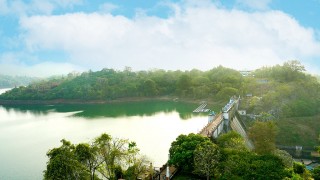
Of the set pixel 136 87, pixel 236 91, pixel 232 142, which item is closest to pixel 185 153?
pixel 232 142

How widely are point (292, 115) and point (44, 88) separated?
71.9 m

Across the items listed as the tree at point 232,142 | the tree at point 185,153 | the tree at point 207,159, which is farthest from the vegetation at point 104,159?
the tree at point 232,142

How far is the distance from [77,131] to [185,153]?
88.4 feet

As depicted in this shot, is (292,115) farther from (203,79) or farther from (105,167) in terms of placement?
(203,79)

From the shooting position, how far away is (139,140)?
123 feet

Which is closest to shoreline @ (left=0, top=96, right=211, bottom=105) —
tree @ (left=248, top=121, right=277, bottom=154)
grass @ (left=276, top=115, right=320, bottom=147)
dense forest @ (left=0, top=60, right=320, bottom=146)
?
dense forest @ (left=0, top=60, right=320, bottom=146)

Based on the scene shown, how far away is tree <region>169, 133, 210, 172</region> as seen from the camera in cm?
2133

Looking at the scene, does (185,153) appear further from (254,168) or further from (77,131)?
(77,131)

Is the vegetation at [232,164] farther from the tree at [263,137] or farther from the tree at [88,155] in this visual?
the tree at [88,155]

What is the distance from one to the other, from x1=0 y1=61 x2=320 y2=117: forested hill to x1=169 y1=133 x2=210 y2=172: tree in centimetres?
2645

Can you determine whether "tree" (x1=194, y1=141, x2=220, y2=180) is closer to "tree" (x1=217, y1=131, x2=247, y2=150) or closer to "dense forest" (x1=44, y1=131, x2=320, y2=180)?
"dense forest" (x1=44, y1=131, x2=320, y2=180)

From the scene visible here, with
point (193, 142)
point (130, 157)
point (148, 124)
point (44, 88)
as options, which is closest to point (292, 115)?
point (148, 124)

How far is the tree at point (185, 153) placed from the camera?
2133cm

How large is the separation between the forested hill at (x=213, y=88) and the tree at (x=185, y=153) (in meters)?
26.4
